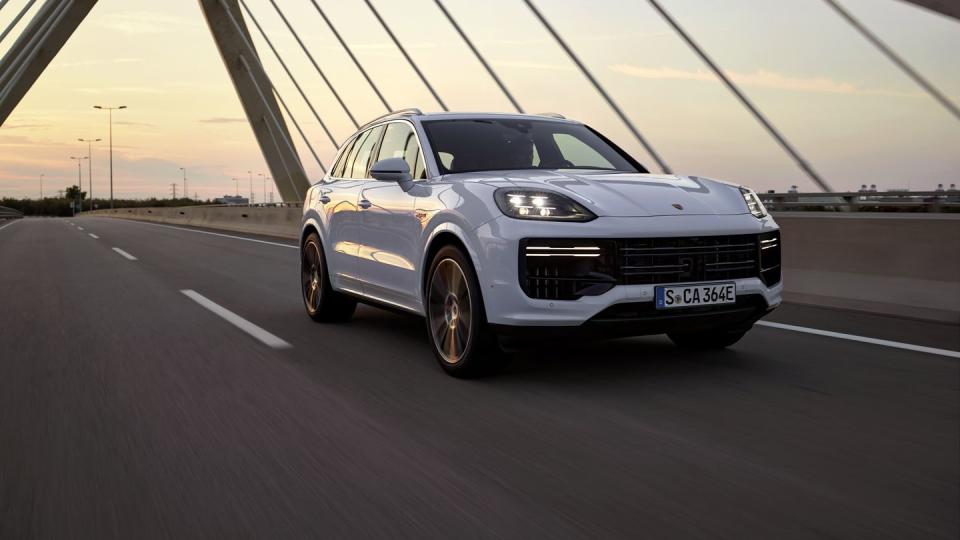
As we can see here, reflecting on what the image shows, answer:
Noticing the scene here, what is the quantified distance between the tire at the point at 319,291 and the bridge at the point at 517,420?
27cm

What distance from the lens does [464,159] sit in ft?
20.8

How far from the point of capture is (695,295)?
518 centimetres

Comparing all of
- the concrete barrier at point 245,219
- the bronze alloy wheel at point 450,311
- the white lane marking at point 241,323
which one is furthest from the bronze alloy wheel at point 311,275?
the concrete barrier at point 245,219

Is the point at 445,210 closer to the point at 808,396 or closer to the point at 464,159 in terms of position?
the point at 464,159

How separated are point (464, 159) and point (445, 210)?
75 cm

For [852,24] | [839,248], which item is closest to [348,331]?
[839,248]

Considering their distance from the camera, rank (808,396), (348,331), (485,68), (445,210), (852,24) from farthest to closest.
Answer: (485,68) → (852,24) → (348,331) → (445,210) → (808,396)

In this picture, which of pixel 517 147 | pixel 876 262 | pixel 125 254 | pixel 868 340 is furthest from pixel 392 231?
pixel 125 254

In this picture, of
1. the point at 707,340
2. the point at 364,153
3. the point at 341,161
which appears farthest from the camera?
the point at 341,161

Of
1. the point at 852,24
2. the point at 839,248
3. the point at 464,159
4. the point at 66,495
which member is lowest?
the point at 66,495

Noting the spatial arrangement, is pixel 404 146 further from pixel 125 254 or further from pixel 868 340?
pixel 125 254

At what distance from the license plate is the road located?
45 centimetres

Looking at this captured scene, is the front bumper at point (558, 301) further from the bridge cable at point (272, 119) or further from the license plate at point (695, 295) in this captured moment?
the bridge cable at point (272, 119)

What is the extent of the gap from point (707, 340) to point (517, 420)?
85.9 inches
